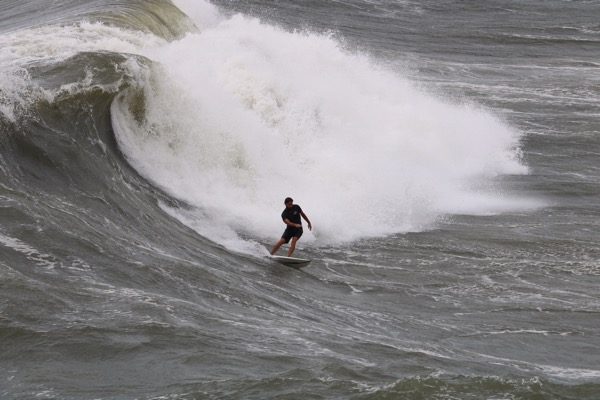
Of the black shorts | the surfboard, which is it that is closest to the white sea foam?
the black shorts

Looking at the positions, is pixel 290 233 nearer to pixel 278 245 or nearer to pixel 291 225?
pixel 291 225

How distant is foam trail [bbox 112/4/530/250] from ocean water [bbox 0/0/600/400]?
0.19 feet

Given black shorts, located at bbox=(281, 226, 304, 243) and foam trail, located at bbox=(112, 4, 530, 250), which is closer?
black shorts, located at bbox=(281, 226, 304, 243)

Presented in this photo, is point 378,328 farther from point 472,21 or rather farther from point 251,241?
point 472,21

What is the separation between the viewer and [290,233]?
1338cm

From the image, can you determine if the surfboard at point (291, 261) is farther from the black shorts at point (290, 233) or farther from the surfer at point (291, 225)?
the black shorts at point (290, 233)

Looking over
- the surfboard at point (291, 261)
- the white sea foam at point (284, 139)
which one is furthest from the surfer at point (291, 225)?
the white sea foam at point (284, 139)

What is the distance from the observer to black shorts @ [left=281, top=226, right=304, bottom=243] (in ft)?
43.8

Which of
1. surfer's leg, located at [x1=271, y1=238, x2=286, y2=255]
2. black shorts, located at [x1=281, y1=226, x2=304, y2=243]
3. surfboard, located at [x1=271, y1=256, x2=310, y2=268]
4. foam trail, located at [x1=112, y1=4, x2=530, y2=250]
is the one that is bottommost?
surfboard, located at [x1=271, y1=256, x2=310, y2=268]

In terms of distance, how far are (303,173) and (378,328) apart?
771 centimetres

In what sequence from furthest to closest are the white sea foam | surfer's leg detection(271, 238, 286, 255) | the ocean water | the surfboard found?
the white sea foam
surfer's leg detection(271, 238, 286, 255)
the surfboard
the ocean water

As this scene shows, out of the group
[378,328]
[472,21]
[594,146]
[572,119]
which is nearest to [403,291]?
[378,328]

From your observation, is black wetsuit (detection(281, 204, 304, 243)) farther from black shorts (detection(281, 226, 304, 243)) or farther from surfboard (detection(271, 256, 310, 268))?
surfboard (detection(271, 256, 310, 268))

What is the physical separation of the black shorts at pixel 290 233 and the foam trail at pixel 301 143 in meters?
0.93
